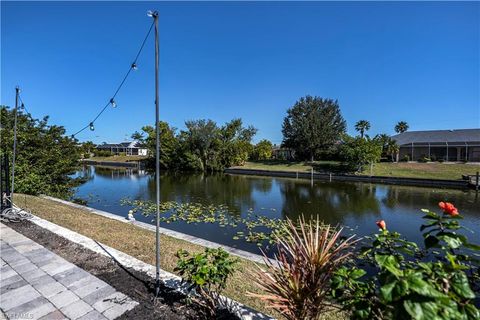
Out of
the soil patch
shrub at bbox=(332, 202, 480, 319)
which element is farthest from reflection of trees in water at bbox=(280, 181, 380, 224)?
shrub at bbox=(332, 202, 480, 319)

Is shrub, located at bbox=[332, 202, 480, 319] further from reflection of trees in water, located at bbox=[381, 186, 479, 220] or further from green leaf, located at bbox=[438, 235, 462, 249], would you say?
reflection of trees in water, located at bbox=[381, 186, 479, 220]

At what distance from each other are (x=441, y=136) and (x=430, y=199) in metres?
22.4

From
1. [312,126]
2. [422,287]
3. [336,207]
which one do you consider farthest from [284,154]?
[422,287]

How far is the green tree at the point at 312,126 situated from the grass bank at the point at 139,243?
28385 mm

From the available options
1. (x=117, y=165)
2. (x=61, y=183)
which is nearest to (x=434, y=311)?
(x=61, y=183)

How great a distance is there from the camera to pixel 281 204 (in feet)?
39.7

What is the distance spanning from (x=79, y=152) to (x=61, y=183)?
2.66m

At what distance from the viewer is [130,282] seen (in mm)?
3148

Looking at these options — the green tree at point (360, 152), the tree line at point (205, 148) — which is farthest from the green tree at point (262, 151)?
the green tree at point (360, 152)

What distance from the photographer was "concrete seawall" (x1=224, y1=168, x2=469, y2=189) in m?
18.2

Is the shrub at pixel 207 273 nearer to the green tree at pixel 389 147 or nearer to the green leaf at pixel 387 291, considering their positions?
the green leaf at pixel 387 291

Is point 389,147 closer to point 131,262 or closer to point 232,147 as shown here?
point 232,147

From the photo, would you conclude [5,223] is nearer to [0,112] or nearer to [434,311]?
[434,311]

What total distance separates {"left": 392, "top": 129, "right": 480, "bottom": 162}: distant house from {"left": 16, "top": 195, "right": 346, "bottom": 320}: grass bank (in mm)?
30739
